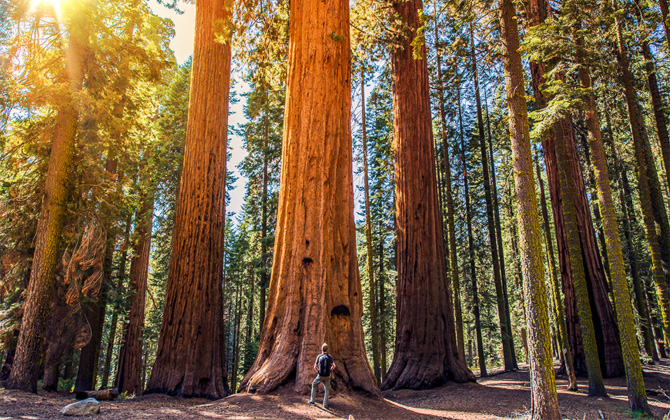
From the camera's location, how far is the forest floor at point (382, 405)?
4660mm

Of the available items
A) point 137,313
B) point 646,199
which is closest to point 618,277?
point 646,199

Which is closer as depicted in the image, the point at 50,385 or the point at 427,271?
the point at 427,271

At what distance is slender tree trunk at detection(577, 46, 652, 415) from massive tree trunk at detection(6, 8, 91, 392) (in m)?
12.2

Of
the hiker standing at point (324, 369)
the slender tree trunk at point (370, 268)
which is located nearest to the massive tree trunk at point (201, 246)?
the hiker standing at point (324, 369)

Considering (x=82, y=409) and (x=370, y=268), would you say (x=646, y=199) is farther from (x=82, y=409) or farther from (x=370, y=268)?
(x=82, y=409)

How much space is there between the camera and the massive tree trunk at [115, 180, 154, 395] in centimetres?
1323

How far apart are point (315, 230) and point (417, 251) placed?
4.79 m

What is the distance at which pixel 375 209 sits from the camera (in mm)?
24531

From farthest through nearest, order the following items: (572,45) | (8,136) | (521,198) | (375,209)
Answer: (375,209) → (8,136) → (572,45) → (521,198)

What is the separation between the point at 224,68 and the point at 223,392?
8.10 metres

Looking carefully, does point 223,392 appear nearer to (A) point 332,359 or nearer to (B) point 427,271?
(A) point 332,359

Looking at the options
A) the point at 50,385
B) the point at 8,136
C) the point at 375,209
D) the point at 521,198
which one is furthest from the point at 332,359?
the point at 375,209

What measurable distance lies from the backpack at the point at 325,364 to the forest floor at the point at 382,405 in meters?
0.40

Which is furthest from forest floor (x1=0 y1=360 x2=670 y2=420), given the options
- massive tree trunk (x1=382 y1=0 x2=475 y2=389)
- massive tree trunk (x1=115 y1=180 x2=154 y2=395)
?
massive tree trunk (x1=115 y1=180 x2=154 y2=395)
